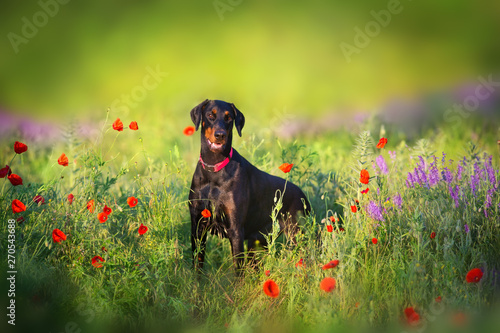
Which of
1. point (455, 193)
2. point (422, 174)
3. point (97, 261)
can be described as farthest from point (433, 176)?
point (97, 261)

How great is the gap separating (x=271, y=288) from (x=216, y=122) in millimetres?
1641

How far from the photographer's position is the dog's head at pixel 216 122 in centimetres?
405

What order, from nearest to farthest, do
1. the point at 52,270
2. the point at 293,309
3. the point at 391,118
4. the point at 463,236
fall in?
the point at 293,309 < the point at 52,270 < the point at 463,236 < the point at 391,118

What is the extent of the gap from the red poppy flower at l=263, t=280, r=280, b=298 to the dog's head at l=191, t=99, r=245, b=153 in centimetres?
148

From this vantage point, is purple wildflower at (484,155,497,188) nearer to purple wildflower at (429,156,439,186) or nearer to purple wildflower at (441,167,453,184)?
purple wildflower at (441,167,453,184)

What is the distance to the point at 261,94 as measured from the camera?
32.7 ft

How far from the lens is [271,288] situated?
9.70ft

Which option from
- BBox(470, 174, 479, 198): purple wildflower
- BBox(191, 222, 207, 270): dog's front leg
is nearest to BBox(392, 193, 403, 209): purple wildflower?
BBox(470, 174, 479, 198): purple wildflower

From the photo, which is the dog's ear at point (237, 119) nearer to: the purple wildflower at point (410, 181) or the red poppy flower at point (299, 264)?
the red poppy flower at point (299, 264)

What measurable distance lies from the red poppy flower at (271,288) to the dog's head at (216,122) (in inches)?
58.3

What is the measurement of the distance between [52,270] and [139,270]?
27.9 inches

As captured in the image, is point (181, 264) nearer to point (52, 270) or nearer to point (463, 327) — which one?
point (52, 270)

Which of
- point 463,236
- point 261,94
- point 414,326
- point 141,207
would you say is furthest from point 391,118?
point 414,326

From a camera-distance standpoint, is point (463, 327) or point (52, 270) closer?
point (463, 327)
